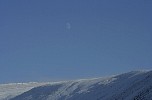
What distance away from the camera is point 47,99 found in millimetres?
61250

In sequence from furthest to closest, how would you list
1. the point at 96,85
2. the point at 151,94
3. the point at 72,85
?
the point at 72,85 < the point at 96,85 < the point at 151,94

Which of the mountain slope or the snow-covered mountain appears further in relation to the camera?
the mountain slope

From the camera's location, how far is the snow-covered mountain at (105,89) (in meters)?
37.7

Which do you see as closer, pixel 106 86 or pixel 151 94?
pixel 151 94

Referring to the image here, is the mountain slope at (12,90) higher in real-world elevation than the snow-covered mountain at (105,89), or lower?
higher

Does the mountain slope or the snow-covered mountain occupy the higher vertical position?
the mountain slope

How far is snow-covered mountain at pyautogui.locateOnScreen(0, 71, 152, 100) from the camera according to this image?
37.7 metres

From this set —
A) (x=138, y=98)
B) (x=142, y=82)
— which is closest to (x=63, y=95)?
(x=142, y=82)

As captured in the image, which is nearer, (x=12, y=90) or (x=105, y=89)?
(x=105, y=89)

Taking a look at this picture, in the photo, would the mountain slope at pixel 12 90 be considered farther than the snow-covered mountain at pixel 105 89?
Yes

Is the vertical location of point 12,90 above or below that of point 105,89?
above

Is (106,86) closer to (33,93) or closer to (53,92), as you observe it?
(53,92)

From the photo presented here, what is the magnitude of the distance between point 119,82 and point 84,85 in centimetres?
1093

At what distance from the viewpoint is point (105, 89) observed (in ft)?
162
